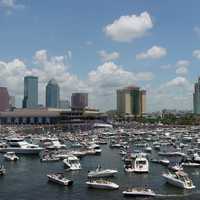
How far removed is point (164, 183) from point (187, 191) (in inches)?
289

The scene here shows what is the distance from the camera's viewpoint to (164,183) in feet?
241

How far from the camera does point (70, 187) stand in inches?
2766

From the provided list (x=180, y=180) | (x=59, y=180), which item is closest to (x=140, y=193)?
(x=180, y=180)

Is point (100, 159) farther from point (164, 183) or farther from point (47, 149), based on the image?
point (164, 183)

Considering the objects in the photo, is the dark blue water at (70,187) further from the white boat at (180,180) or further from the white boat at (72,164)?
the white boat at (72,164)

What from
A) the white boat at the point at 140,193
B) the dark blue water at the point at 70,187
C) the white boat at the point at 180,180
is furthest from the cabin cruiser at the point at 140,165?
the white boat at the point at 140,193

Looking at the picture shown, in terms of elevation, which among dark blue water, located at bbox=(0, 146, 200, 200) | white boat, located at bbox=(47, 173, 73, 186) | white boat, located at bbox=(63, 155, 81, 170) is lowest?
dark blue water, located at bbox=(0, 146, 200, 200)

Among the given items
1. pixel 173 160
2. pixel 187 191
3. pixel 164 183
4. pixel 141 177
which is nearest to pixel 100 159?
pixel 173 160

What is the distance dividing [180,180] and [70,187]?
1574 cm

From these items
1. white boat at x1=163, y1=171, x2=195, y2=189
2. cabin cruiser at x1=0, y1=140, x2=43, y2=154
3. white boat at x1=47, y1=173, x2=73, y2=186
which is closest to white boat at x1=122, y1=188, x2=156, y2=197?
white boat at x1=163, y1=171, x2=195, y2=189

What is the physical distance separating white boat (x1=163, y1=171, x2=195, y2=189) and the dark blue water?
915mm

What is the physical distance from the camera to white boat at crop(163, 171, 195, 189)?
224 ft

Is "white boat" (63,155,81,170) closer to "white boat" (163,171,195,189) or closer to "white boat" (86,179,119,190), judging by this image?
"white boat" (86,179,119,190)

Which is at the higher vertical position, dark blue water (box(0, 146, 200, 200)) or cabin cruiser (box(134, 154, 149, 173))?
cabin cruiser (box(134, 154, 149, 173))
